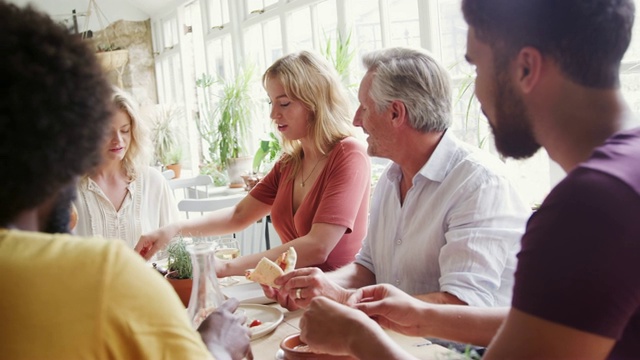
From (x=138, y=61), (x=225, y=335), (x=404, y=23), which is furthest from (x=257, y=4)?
(x=225, y=335)

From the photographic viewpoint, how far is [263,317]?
64.2 inches

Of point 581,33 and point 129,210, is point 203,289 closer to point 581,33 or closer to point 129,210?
point 581,33

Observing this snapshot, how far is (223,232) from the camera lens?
9.19 ft

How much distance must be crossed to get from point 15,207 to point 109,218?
6.56ft

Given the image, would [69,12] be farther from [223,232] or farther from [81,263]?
[81,263]

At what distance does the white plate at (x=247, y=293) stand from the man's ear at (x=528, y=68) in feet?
3.44

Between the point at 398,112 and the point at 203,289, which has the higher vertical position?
the point at 398,112

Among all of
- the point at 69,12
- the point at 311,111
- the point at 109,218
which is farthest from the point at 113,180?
the point at 69,12

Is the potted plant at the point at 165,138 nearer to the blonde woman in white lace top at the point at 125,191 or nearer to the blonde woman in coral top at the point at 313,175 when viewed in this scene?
the blonde woman in white lace top at the point at 125,191

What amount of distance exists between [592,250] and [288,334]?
0.89 meters

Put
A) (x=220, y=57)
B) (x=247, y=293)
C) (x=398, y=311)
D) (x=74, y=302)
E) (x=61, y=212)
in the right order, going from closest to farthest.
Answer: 1. (x=74, y=302)
2. (x=61, y=212)
3. (x=398, y=311)
4. (x=247, y=293)
5. (x=220, y=57)

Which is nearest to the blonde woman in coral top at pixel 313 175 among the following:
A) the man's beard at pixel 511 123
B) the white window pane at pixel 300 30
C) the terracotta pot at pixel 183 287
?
the terracotta pot at pixel 183 287

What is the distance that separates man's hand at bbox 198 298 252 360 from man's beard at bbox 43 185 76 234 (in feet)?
1.13

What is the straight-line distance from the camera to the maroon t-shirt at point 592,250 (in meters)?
0.77
